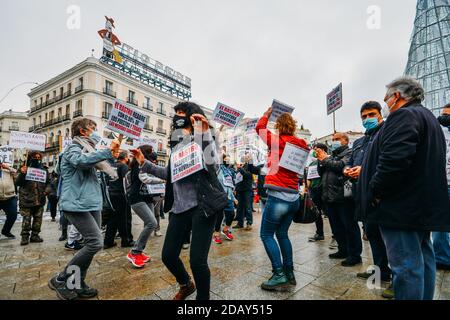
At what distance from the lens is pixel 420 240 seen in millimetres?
1701

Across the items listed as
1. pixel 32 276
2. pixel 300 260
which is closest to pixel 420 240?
pixel 300 260

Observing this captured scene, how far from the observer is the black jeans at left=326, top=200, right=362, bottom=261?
11.4 feet

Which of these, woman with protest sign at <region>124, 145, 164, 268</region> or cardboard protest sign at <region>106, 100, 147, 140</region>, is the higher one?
cardboard protest sign at <region>106, 100, 147, 140</region>

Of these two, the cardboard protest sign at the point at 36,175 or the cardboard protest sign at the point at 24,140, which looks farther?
the cardboard protest sign at the point at 24,140

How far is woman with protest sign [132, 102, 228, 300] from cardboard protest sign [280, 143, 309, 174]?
0.96 m

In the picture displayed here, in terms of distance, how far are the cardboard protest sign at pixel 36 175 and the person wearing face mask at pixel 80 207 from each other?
11.0 ft

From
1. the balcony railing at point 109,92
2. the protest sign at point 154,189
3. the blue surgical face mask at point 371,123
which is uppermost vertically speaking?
the balcony railing at point 109,92

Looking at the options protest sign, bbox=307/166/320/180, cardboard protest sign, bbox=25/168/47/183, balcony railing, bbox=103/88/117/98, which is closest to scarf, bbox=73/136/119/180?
cardboard protest sign, bbox=25/168/47/183

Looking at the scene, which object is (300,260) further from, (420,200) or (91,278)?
(91,278)

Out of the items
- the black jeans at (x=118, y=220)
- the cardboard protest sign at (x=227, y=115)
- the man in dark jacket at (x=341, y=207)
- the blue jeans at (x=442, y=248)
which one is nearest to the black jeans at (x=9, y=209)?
the black jeans at (x=118, y=220)

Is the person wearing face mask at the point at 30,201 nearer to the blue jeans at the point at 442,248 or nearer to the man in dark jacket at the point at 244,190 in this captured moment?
the man in dark jacket at the point at 244,190

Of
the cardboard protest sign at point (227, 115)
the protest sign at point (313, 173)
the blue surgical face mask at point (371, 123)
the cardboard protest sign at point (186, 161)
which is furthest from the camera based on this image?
the cardboard protest sign at point (227, 115)

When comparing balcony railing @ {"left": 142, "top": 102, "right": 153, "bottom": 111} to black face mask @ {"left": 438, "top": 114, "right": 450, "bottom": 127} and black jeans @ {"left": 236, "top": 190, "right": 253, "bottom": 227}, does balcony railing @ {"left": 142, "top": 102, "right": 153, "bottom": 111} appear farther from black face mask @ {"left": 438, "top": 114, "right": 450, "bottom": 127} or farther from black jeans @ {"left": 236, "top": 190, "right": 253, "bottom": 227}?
black face mask @ {"left": 438, "top": 114, "right": 450, "bottom": 127}

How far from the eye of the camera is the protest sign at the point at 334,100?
23.0 feet
